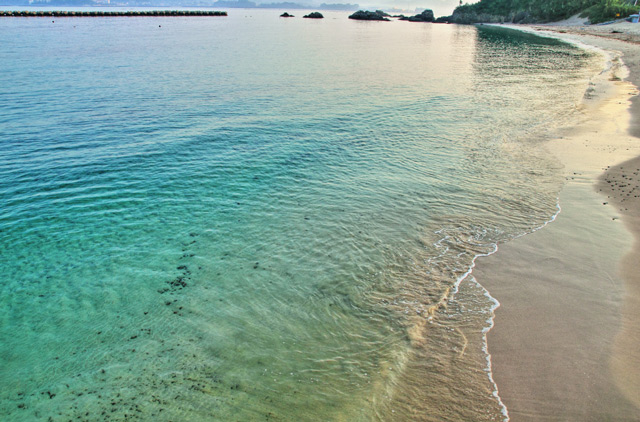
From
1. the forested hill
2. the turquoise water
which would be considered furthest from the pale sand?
the forested hill

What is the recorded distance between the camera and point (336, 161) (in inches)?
725

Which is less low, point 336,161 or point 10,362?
point 336,161

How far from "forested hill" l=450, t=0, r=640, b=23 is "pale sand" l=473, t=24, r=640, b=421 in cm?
12622

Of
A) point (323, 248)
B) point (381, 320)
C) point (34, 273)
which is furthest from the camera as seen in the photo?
point (323, 248)

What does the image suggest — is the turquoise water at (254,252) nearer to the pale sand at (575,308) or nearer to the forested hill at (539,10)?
the pale sand at (575,308)

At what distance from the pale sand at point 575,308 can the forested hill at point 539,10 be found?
126m

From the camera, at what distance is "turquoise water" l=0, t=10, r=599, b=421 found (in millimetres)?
6938

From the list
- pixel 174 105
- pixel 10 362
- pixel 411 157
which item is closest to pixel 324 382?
pixel 10 362

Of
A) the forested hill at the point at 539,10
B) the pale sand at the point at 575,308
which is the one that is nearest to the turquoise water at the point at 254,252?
the pale sand at the point at 575,308

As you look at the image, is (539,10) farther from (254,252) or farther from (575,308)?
(254,252)

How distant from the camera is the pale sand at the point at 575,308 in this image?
6.36 metres

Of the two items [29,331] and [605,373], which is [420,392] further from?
[29,331]

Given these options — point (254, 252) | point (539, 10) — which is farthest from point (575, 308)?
point (539, 10)

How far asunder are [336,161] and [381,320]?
1120cm
